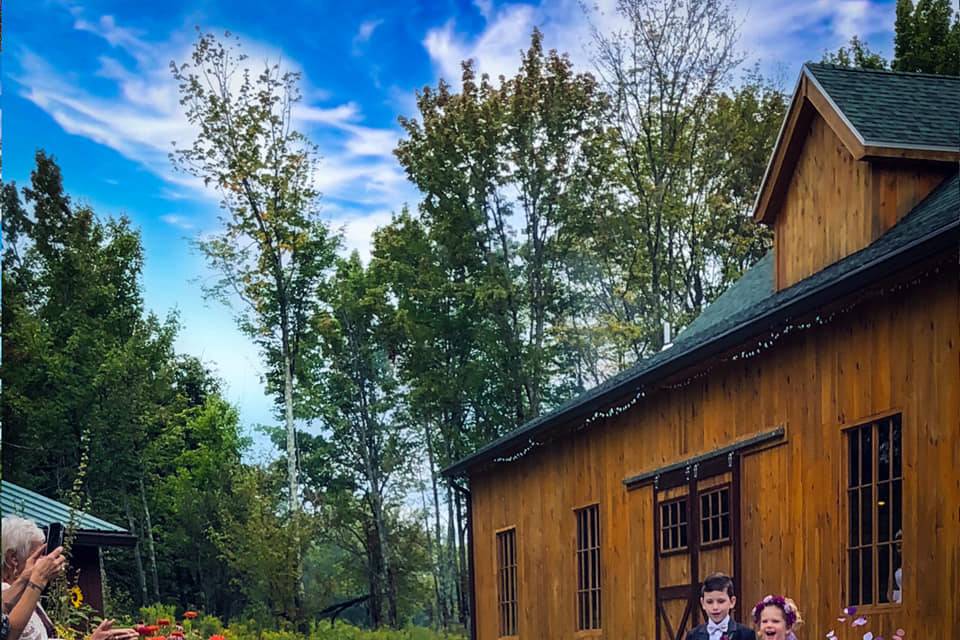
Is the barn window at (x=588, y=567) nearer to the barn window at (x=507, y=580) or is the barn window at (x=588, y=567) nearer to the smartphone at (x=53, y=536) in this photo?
the barn window at (x=507, y=580)

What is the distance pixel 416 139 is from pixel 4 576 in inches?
673

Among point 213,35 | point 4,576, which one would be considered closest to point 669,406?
Answer: point 4,576

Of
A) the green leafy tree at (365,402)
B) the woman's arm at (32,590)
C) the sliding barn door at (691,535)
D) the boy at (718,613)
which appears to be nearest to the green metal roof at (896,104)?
the sliding barn door at (691,535)

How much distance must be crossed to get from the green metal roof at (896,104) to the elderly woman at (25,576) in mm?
5987

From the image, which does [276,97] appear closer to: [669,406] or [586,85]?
[586,85]

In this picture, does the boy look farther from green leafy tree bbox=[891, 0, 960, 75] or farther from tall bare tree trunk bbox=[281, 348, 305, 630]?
tall bare tree trunk bbox=[281, 348, 305, 630]

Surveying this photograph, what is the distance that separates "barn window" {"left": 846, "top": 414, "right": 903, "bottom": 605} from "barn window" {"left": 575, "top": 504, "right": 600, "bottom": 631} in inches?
140

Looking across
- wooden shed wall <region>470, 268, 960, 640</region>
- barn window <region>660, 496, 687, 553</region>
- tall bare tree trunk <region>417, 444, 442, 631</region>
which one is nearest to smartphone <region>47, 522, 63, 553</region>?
wooden shed wall <region>470, 268, 960, 640</region>

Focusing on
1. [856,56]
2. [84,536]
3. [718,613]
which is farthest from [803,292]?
[856,56]

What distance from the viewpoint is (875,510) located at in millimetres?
6309

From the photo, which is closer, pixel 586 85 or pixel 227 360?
pixel 586 85

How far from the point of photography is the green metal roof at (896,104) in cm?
777

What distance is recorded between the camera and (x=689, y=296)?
18141mm

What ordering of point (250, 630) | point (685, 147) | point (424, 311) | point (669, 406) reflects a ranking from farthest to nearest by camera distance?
point (424, 311) → point (685, 147) → point (250, 630) → point (669, 406)
